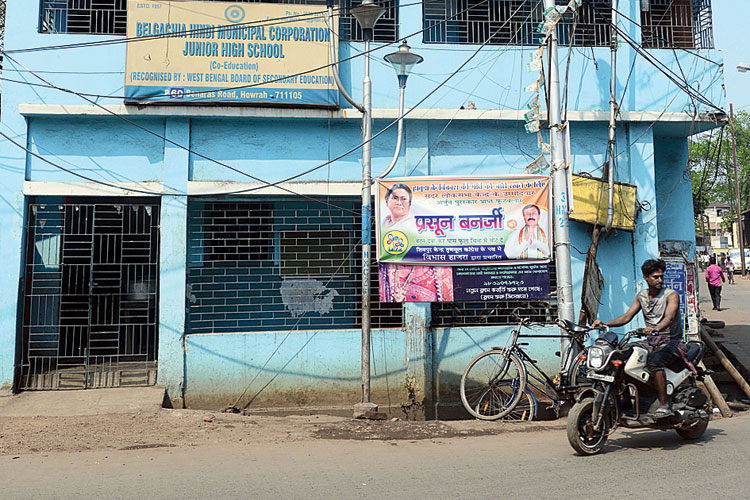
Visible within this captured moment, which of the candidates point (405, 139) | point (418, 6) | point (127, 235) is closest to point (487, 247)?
point (405, 139)

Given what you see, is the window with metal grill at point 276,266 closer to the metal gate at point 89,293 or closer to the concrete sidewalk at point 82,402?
the metal gate at point 89,293

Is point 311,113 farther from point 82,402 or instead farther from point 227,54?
point 82,402

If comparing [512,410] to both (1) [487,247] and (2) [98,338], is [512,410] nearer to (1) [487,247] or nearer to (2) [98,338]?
(1) [487,247]

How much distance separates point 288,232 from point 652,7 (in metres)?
7.17

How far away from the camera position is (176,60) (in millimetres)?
8492

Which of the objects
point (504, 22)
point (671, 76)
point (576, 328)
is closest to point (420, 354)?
point (576, 328)

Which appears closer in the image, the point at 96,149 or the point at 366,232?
the point at 366,232

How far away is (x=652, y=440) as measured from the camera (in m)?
6.20

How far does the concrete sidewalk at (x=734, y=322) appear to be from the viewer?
Answer: 34.5ft

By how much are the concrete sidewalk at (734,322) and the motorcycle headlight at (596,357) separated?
5.50 metres

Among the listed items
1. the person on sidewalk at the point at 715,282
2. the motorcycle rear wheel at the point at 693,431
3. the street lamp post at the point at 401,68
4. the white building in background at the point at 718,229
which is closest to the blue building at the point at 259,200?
the street lamp post at the point at 401,68

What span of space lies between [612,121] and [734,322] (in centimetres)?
967

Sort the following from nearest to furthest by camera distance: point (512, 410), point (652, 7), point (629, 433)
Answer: point (629, 433)
point (512, 410)
point (652, 7)

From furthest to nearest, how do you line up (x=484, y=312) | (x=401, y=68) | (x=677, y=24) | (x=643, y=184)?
(x=677, y=24) → (x=643, y=184) → (x=484, y=312) → (x=401, y=68)
